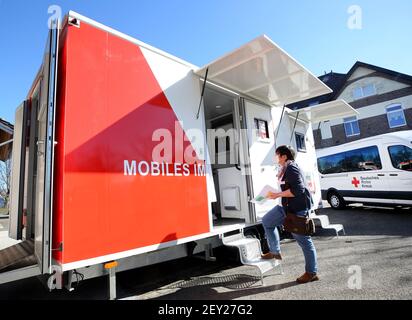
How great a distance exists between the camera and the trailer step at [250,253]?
3161mm

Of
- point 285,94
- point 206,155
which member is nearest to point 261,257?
point 206,155

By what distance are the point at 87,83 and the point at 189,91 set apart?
1.32 metres

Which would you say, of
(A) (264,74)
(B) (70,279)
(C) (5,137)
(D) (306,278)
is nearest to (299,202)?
(D) (306,278)

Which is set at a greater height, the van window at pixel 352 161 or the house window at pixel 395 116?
the house window at pixel 395 116

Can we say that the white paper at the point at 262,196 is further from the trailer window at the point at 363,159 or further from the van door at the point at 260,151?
the trailer window at the point at 363,159

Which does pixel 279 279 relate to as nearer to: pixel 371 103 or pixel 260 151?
pixel 260 151

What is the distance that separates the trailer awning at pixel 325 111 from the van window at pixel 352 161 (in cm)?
278

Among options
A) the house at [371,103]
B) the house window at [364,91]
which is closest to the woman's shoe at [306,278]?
the house at [371,103]

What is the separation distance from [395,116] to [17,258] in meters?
19.8

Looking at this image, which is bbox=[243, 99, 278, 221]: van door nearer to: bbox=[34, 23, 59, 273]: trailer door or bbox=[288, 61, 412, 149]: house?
bbox=[34, 23, 59, 273]: trailer door

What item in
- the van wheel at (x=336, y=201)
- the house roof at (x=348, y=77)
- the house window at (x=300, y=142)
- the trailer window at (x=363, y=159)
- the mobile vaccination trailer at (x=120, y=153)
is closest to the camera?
the mobile vaccination trailer at (x=120, y=153)

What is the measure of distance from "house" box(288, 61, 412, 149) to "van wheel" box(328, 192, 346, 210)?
7.93 meters

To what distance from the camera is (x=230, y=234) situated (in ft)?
12.4

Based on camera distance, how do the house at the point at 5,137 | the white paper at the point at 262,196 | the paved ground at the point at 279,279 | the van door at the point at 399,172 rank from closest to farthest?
the paved ground at the point at 279,279 → the white paper at the point at 262,196 → the house at the point at 5,137 → the van door at the point at 399,172
